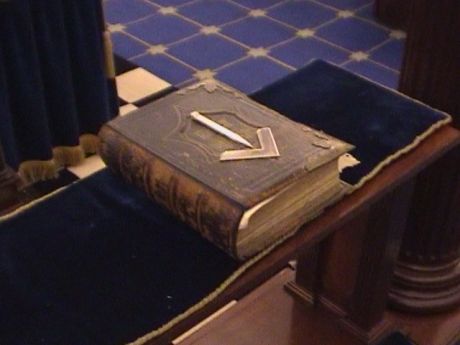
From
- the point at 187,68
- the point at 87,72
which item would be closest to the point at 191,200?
the point at 87,72

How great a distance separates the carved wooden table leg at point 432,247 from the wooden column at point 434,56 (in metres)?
0.14

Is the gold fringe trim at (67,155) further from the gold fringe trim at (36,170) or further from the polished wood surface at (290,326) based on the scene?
the polished wood surface at (290,326)

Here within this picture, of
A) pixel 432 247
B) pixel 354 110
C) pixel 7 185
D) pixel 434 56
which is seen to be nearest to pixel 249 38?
pixel 7 185

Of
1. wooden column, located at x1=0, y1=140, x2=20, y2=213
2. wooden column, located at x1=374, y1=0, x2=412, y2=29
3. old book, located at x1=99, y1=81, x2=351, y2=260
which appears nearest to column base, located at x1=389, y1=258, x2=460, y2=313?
old book, located at x1=99, y1=81, x2=351, y2=260

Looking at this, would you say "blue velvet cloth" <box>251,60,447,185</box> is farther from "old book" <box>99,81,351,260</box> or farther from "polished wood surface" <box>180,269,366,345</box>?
"polished wood surface" <box>180,269,366,345</box>

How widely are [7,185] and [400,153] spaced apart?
1204 mm

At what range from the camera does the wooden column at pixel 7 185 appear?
2.02 m

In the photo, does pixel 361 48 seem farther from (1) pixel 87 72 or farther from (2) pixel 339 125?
(2) pixel 339 125

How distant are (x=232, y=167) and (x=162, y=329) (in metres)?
0.22

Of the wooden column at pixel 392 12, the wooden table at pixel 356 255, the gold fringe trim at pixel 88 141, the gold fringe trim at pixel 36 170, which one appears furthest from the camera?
the wooden column at pixel 392 12

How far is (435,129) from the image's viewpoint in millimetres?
1229

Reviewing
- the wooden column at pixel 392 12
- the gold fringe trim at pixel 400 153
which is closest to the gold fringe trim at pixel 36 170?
the gold fringe trim at pixel 400 153

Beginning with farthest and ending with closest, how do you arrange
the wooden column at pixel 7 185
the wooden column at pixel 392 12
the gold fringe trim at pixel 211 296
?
the wooden column at pixel 392 12, the wooden column at pixel 7 185, the gold fringe trim at pixel 211 296

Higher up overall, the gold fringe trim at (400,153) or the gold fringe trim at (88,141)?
the gold fringe trim at (400,153)
